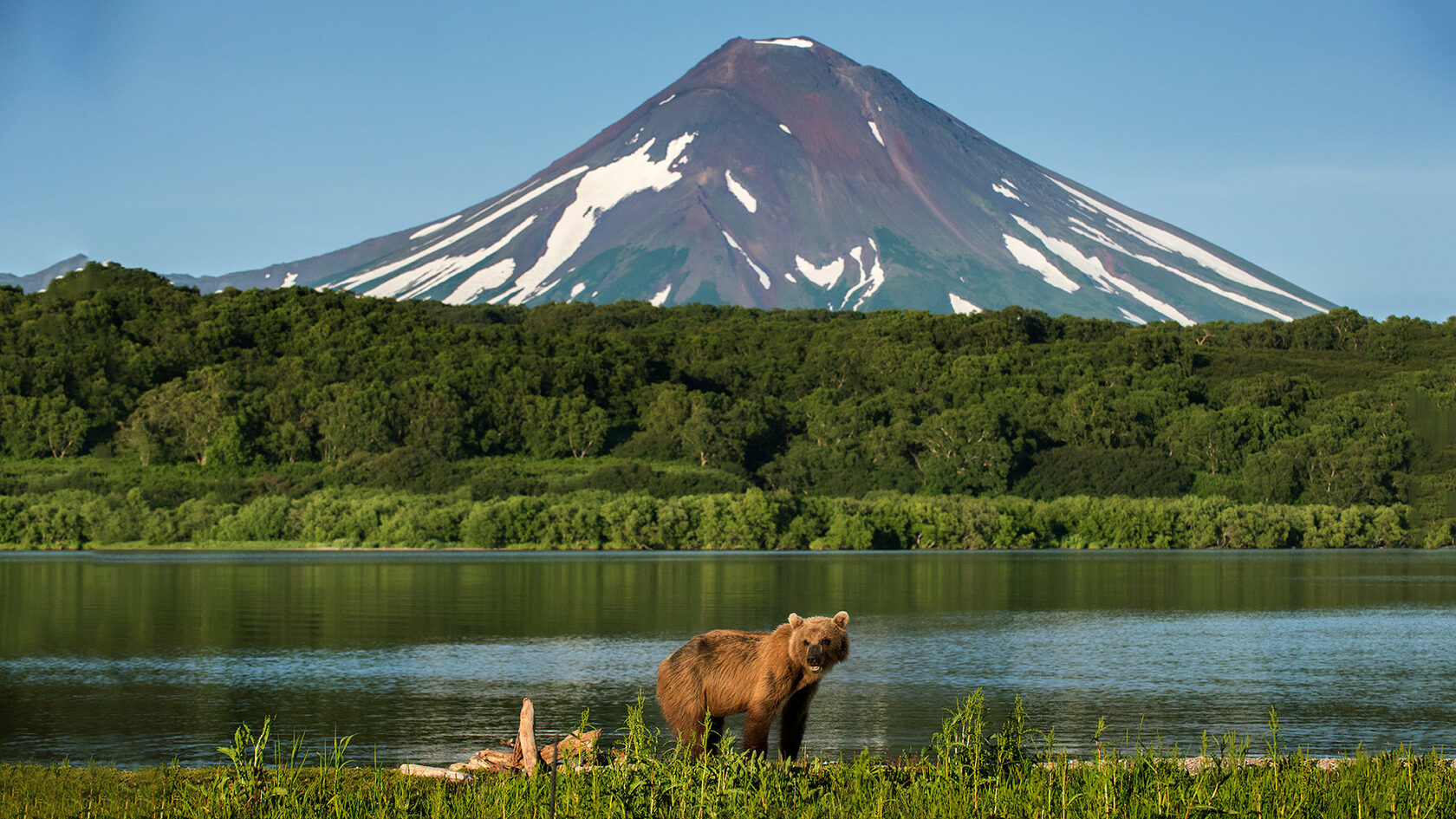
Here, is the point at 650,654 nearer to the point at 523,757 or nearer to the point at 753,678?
the point at 523,757

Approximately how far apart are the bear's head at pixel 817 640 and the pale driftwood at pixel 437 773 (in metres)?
3.26

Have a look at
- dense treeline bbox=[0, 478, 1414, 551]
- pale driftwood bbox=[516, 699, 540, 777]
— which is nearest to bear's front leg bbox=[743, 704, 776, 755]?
pale driftwood bbox=[516, 699, 540, 777]

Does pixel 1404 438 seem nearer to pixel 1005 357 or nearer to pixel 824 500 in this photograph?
pixel 1005 357

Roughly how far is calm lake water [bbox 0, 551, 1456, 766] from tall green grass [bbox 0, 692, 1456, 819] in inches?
194

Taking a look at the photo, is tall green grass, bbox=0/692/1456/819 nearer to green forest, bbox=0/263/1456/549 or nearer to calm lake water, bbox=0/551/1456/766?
calm lake water, bbox=0/551/1456/766

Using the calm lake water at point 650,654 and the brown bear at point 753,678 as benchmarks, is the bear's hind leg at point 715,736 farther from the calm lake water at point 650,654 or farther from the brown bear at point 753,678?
the calm lake water at point 650,654

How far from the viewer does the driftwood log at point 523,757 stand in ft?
39.2

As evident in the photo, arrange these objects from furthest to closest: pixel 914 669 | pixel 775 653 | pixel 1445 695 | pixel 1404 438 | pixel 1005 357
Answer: pixel 1005 357 → pixel 1404 438 → pixel 914 669 → pixel 1445 695 → pixel 775 653

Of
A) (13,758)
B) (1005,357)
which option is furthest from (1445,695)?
(1005,357)

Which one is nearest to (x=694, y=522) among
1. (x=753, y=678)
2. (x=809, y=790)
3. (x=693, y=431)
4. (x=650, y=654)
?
(x=693, y=431)

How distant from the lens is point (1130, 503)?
328 feet

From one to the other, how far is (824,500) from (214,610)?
6014 cm

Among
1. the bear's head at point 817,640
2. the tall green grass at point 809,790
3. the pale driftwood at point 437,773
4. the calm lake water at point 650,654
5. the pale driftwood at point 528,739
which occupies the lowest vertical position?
the calm lake water at point 650,654

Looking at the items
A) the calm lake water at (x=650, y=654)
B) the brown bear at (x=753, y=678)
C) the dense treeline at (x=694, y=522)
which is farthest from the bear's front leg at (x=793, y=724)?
the dense treeline at (x=694, y=522)
